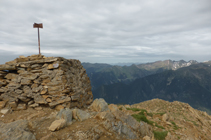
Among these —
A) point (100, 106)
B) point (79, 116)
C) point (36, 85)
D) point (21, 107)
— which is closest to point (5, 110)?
point (21, 107)

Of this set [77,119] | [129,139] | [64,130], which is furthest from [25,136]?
[129,139]

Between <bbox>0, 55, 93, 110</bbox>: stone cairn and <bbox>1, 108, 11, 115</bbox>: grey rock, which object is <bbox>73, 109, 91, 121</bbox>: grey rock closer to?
<bbox>0, 55, 93, 110</bbox>: stone cairn

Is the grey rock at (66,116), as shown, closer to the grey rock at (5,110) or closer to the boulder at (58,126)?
the boulder at (58,126)

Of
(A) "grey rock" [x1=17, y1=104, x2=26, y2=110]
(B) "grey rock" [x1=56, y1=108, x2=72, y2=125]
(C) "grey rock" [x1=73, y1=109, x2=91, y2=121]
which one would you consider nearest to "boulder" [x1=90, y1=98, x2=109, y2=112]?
(C) "grey rock" [x1=73, y1=109, x2=91, y2=121]

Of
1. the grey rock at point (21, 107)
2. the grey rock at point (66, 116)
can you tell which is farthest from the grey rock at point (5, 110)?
the grey rock at point (66, 116)

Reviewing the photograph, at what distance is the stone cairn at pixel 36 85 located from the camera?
1470cm

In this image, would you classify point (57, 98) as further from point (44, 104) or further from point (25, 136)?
point (25, 136)

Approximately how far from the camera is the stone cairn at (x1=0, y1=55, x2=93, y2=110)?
14.7 m

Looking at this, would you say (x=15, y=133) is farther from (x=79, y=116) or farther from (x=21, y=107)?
(x=21, y=107)

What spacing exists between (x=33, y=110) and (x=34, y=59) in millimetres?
7483

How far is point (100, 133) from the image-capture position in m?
9.26

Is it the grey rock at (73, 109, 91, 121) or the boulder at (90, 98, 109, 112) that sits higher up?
the grey rock at (73, 109, 91, 121)

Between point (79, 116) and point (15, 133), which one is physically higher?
point (15, 133)

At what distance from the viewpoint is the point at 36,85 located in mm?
15039
